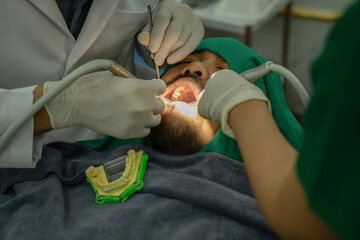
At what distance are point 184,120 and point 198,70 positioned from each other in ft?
0.76

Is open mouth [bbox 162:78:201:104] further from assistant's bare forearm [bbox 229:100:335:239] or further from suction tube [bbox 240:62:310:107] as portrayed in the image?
assistant's bare forearm [bbox 229:100:335:239]

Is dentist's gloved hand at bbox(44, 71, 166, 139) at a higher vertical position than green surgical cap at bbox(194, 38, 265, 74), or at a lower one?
higher

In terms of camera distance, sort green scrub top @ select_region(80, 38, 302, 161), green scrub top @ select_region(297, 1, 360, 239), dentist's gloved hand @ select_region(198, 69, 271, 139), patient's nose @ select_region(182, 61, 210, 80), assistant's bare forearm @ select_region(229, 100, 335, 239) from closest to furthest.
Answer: green scrub top @ select_region(297, 1, 360, 239)
assistant's bare forearm @ select_region(229, 100, 335, 239)
dentist's gloved hand @ select_region(198, 69, 271, 139)
green scrub top @ select_region(80, 38, 302, 161)
patient's nose @ select_region(182, 61, 210, 80)

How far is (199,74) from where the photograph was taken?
4.74 feet

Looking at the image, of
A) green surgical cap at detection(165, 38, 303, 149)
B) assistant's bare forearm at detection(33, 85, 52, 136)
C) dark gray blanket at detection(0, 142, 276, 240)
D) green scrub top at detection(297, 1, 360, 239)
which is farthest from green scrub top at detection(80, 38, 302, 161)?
green scrub top at detection(297, 1, 360, 239)

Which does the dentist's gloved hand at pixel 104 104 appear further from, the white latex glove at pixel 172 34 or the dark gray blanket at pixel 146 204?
the white latex glove at pixel 172 34

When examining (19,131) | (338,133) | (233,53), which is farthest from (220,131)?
(338,133)

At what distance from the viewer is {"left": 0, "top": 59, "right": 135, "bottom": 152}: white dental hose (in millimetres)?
1019

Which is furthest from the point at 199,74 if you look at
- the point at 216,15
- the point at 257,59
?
the point at 216,15

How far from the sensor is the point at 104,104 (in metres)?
1.16

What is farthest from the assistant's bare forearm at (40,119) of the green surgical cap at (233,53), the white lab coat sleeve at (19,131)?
the green surgical cap at (233,53)

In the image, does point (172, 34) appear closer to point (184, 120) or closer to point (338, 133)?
point (184, 120)

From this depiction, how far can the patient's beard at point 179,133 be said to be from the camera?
1.34 metres

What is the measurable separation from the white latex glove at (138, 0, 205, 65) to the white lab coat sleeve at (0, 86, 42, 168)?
1.62ft
